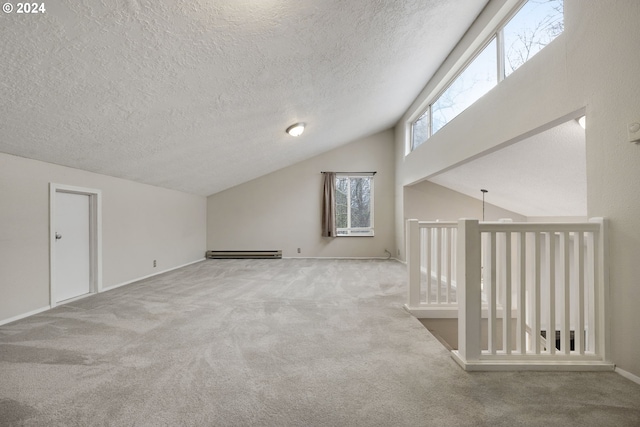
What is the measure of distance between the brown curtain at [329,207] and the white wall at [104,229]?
2869 mm

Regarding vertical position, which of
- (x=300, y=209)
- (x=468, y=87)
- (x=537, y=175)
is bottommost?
(x=300, y=209)

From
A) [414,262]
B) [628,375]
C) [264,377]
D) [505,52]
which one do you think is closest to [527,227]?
[628,375]

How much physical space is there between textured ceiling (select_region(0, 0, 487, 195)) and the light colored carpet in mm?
A: 1738

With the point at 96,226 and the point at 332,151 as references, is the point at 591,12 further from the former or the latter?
the point at 332,151

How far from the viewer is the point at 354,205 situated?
297 inches

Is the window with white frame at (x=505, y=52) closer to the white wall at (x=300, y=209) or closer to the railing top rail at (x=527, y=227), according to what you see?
the railing top rail at (x=527, y=227)

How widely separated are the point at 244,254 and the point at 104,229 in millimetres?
3533

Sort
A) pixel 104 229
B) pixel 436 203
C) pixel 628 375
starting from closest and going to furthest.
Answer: pixel 628 375
pixel 104 229
pixel 436 203

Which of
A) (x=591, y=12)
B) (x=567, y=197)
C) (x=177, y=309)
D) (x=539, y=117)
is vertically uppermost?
(x=591, y=12)

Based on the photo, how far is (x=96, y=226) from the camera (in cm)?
396

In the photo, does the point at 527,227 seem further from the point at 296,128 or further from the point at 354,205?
the point at 354,205

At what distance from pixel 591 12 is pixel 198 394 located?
3134 mm

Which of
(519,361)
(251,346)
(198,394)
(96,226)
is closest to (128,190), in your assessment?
(96,226)

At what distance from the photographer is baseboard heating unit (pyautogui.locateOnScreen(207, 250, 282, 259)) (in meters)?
7.34
